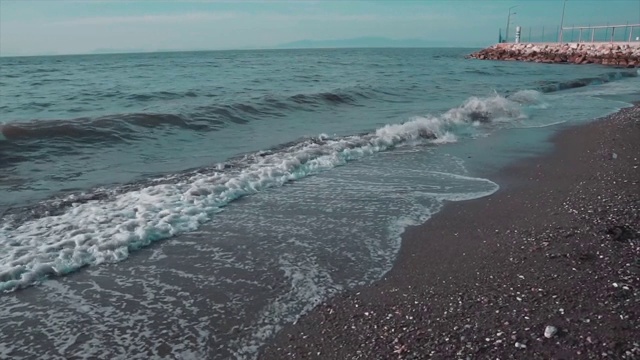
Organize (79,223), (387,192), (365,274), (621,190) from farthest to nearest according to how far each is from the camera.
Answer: (387,192)
(621,190)
(79,223)
(365,274)

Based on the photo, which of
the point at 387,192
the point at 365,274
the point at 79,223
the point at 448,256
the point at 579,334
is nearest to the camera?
the point at 579,334

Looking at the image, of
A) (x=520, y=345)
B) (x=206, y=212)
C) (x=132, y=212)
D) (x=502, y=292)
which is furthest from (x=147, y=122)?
(x=520, y=345)

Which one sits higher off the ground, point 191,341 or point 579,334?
point 579,334

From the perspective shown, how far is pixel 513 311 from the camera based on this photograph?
3363mm

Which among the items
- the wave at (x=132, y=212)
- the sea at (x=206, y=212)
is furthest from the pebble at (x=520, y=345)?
the wave at (x=132, y=212)

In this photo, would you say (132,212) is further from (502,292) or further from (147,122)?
(147,122)

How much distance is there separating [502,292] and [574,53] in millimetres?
54022

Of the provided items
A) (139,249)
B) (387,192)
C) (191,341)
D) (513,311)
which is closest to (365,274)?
(513,311)

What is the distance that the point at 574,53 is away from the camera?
50.1 m

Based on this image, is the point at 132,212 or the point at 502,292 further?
the point at 132,212

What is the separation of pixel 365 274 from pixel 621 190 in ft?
12.6

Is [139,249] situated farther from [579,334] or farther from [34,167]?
[34,167]

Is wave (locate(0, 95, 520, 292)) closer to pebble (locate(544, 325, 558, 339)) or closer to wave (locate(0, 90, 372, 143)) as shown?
pebble (locate(544, 325, 558, 339))

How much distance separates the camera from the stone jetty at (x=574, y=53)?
4210cm
